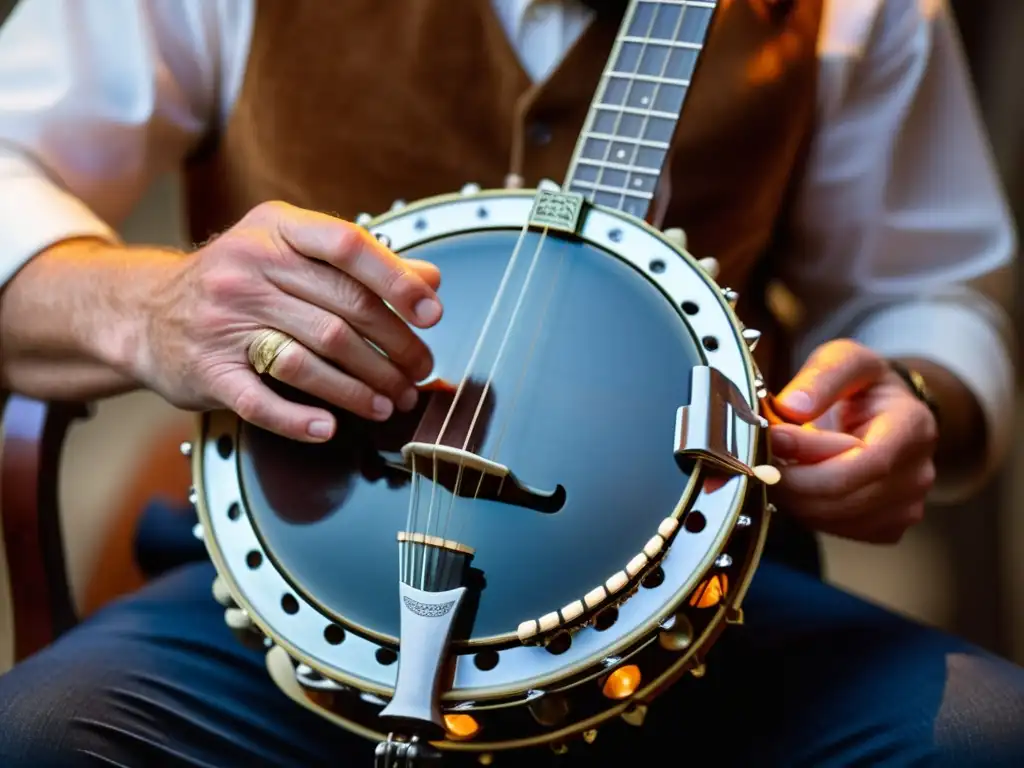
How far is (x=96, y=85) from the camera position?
81cm

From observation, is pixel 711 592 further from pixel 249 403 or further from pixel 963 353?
pixel 963 353

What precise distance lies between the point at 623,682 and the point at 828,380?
0.79ft

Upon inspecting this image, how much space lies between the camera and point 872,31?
89 cm

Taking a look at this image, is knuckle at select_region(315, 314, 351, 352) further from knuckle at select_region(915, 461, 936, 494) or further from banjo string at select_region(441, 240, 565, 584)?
knuckle at select_region(915, 461, 936, 494)

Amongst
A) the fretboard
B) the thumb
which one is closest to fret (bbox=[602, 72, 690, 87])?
the fretboard

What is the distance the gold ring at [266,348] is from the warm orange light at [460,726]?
0.69 feet

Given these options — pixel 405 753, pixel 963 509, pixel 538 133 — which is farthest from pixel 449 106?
pixel 963 509

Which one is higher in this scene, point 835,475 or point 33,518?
point 835,475

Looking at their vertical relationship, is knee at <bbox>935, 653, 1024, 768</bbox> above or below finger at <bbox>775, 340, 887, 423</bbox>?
below

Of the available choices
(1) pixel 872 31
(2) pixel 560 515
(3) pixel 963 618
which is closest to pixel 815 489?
(2) pixel 560 515

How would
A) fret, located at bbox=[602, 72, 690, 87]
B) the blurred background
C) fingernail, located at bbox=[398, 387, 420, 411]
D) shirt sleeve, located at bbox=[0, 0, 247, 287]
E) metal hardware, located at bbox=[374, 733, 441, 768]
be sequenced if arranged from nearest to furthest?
metal hardware, located at bbox=[374, 733, 441, 768], fingernail, located at bbox=[398, 387, 420, 411], fret, located at bbox=[602, 72, 690, 87], shirt sleeve, located at bbox=[0, 0, 247, 287], the blurred background

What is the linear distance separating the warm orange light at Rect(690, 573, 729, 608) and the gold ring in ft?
0.83

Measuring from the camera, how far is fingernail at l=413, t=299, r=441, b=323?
55cm

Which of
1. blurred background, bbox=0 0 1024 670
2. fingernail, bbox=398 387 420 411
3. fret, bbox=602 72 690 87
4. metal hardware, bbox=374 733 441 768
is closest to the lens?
metal hardware, bbox=374 733 441 768
